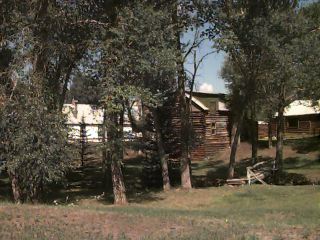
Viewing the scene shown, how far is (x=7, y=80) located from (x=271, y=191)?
39.6 ft

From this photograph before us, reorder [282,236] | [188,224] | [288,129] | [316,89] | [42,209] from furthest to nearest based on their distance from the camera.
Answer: [288,129] → [316,89] → [42,209] → [188,224] → [282,236]

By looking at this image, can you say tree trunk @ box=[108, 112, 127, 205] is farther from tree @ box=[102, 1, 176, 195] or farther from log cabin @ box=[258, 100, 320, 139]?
log cabin @ box=[258, 100, 320, 139]

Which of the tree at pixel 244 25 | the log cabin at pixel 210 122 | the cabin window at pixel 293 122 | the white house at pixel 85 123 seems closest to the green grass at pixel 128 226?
the white house at pixel 85 123

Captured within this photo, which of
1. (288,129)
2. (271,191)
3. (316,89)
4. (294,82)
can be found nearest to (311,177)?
(316,89)

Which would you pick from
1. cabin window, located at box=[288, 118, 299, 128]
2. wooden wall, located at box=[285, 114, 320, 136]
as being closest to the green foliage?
wooden wall, located at box=[285, 114, 320, 136]

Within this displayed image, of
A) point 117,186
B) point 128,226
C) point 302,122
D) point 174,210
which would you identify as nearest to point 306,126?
point 302,122

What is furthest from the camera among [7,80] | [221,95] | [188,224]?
[221,95]

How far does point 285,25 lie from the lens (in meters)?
→ 24.0

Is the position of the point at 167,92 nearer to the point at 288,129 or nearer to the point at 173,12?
the point at 173,12

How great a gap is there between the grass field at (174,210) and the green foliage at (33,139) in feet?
4.68

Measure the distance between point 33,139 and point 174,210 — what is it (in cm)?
562

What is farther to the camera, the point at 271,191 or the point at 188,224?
the point at 271,191

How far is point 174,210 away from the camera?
50.8 ft

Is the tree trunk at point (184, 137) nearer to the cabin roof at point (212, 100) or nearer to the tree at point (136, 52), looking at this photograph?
the tree at point (136, 52)
